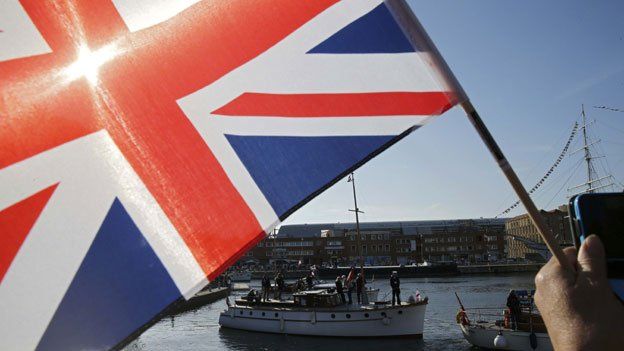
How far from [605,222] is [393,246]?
5198 inches

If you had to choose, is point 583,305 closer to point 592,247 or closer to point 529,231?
point 592,247

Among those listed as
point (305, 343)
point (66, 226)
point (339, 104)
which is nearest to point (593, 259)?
point (339, 104)

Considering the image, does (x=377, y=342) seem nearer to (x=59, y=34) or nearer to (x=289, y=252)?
(x=59, y=34)

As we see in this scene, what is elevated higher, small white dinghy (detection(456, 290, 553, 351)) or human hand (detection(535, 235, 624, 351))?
human hand (detection(535, 235, 624, 351))

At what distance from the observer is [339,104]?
3.24 metres

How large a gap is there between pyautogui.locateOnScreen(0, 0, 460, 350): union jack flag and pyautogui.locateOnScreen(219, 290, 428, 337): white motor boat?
30834 mm

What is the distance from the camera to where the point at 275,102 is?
3.24 metres

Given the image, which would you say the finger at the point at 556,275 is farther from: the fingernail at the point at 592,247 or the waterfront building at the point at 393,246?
the waterfront building at the point at 393,246

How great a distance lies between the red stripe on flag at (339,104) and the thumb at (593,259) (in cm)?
160

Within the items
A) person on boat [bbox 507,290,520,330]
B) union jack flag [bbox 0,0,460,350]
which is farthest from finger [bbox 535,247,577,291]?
person on boat [bbox 507,290,520,330]

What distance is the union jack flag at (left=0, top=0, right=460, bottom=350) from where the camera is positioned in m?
2.60

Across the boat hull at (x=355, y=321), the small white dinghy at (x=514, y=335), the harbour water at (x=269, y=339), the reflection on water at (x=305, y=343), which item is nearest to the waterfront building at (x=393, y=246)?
the harbour water at (x=269, y=339)

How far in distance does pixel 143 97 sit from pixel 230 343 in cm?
3558

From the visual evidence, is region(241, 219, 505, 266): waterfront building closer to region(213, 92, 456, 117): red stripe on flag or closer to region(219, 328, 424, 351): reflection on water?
region(219, 328, 424, 351): reflection on water
